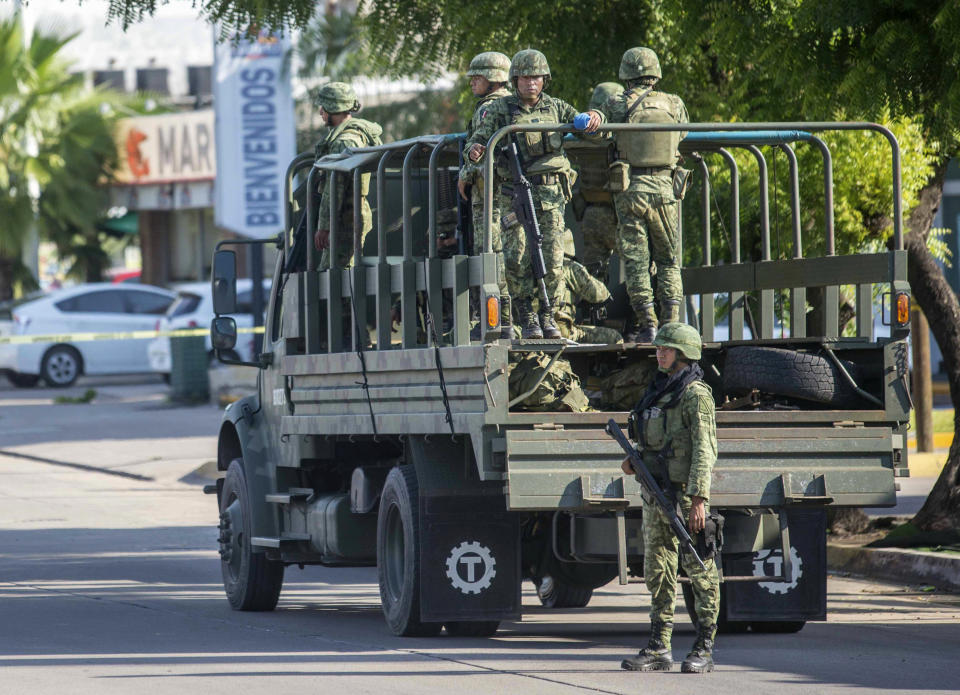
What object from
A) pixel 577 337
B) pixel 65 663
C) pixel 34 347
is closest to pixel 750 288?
pixel 577 337

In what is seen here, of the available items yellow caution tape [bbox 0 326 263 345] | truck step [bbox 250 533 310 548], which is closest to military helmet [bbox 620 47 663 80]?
truck step [bbox 250 533 310 548]

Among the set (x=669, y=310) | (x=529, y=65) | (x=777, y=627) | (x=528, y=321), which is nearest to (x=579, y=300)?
(x=669, y=310)

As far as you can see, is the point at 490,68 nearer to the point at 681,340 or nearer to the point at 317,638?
the point at 681,340

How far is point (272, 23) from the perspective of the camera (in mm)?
13695

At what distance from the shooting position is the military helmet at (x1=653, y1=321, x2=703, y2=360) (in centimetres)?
831

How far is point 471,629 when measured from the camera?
32.1 ft

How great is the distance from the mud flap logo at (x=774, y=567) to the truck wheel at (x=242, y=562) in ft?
10.7

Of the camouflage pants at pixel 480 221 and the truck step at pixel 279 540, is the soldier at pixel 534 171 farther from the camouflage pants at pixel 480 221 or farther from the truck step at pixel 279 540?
the truck step at pixel 279 540

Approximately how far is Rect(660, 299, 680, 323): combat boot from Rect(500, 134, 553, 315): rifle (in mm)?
885

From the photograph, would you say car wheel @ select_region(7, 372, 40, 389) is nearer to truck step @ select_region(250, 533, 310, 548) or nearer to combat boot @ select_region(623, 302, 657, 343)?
truck step @ select_region(250, 533, 310, 548)

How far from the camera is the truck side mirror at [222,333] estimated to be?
11672 mm

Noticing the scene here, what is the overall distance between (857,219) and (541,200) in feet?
14.4

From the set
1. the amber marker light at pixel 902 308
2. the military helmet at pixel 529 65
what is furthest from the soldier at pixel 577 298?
the amber marker light at pixel 902 308

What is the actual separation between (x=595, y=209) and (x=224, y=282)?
251 cm
